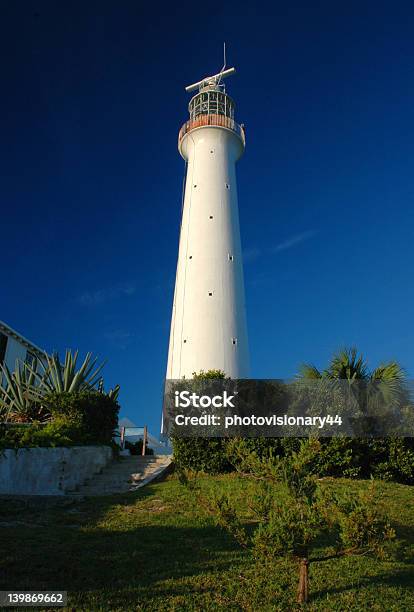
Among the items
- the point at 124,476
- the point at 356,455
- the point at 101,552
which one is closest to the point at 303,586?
the point at 101,552

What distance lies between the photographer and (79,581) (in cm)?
642

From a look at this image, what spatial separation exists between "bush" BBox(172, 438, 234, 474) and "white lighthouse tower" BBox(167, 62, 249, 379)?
729cm

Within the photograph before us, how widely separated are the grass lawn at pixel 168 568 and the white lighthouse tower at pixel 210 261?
12746mm

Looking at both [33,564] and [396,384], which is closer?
[33,564]

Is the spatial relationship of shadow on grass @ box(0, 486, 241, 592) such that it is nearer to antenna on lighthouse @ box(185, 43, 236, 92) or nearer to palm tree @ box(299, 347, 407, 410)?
palm tree @ box(299, 347, 407, 410)

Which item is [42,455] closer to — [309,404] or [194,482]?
[309,404]

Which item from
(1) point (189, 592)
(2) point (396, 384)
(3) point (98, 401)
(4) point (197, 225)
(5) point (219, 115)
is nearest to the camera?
(1) point (189, 592)

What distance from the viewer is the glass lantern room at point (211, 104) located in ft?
96.9

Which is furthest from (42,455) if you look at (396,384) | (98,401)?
(396,384)

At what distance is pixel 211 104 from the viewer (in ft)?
98.7

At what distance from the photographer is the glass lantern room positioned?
29547mm

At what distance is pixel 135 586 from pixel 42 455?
8.46 metres

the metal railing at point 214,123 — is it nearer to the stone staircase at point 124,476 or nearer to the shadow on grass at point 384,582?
the stone staircase at point 124,476

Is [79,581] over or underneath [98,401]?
underneath
